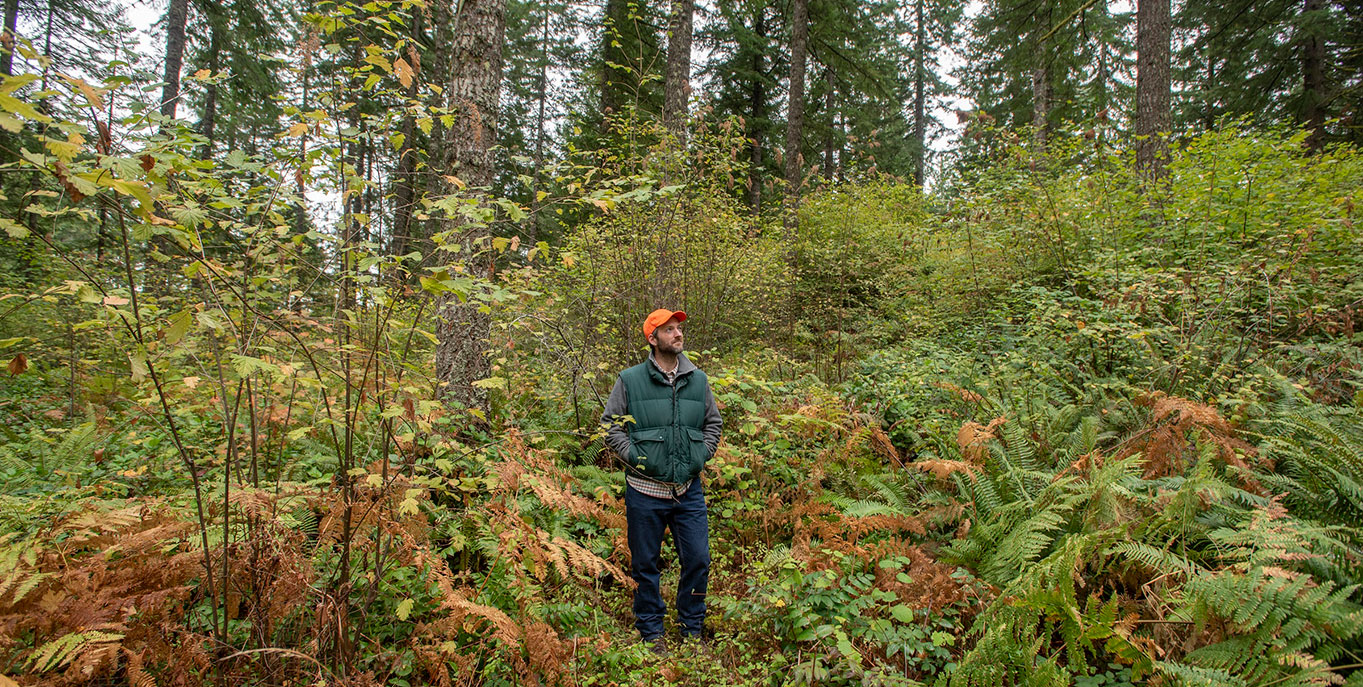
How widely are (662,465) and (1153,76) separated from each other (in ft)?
33.4

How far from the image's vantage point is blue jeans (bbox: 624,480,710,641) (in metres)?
3.69

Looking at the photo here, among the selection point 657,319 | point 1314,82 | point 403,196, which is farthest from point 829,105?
point 657,319

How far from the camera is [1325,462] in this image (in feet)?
10.6

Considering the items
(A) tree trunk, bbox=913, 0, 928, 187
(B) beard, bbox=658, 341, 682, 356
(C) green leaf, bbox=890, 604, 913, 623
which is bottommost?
(C) green leaf, bbox=890, 604, 913, 623

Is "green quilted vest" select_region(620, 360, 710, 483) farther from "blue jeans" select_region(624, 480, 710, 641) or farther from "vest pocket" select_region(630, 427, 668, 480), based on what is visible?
"blue jeans" select_region(624, 480, 710, 641)

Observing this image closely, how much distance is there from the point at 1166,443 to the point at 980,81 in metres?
24.2

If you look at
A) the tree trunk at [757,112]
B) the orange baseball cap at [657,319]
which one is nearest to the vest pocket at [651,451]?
the orange baseball cap at [657,319]

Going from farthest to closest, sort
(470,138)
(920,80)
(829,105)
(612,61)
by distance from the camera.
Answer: (920,80) → (829,105) → (612,61) → (470,138)

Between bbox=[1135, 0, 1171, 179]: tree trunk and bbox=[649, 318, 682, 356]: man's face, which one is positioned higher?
bbox=[1135, 0, 1171, 179]: tree trunk

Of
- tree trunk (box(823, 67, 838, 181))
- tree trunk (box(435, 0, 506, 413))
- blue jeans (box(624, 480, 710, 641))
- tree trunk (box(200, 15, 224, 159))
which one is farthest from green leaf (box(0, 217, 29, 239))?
tree trunk (box(200, 15, 224, 159))

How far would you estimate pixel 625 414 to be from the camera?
388cm

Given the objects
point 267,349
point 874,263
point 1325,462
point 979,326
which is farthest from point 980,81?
point 267,349

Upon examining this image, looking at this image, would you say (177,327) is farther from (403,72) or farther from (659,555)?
(659,555)

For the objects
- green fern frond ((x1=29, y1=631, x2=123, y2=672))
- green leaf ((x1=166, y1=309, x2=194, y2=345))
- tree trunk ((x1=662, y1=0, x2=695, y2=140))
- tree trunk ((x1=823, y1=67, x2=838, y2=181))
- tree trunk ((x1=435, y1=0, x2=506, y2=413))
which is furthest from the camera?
tree trunk ((x1=823, y1=67, x2=838, y2=181))
